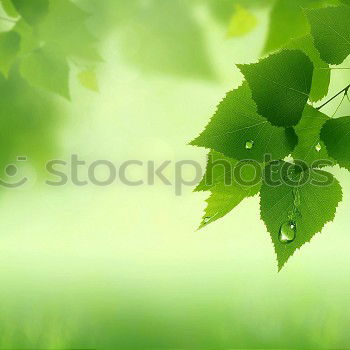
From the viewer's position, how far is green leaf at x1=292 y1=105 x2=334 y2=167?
1.05 feet

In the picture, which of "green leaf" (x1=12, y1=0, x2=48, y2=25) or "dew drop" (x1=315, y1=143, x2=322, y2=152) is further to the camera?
"green leaf" (x1=12, y1=0, x2=48, y2=25)

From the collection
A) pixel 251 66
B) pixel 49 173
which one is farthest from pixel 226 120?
pixel 49 173

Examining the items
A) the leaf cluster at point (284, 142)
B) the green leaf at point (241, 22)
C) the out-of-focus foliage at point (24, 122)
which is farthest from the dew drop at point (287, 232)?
the out-of-focus foliage at point (24, 122)

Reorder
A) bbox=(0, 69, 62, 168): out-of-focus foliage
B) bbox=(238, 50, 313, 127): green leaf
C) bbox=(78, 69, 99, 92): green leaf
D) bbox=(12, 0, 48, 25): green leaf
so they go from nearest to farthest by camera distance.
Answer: bbox=(238, 50, 313, 127): green leaf
bbox=(12, 0, 48, 25): green leaf
bbox=(78, 69, 99, 92): green leaf
bbox=(0, 69, 62, 168): out-of-focus foliage

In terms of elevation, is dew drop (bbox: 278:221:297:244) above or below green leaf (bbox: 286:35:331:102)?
below

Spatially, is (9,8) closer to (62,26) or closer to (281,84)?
(62,26)

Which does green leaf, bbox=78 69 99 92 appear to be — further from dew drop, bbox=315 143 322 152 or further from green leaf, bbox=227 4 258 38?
dew drop, bbox=315 143 322 152

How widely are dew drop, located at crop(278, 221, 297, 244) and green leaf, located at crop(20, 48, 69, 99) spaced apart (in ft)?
1.03

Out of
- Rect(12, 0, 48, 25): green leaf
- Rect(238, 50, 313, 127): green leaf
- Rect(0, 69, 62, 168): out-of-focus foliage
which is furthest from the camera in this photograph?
Rect(0, 69, 62, 168): out-of-focus foliage

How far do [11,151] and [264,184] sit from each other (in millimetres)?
736

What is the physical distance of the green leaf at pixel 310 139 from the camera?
32 centimetres

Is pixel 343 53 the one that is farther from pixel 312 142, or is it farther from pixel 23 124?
pixel 23 124

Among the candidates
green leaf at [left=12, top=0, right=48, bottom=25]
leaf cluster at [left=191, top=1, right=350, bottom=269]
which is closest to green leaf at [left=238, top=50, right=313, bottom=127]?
leaf cluster at [left=191, top=1, right=350, bottom=269]

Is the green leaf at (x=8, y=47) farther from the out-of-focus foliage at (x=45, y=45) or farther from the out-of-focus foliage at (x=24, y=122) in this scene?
the out-of-focus foliage at (x=24, y=122)
